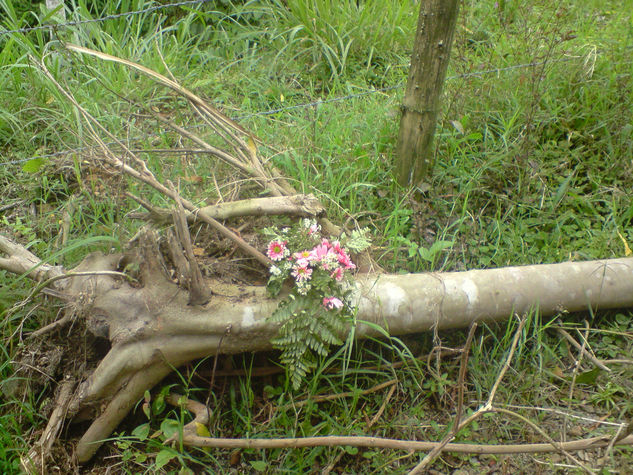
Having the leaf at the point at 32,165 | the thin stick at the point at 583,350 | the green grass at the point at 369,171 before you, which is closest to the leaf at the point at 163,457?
the green grass at the point at 369,171

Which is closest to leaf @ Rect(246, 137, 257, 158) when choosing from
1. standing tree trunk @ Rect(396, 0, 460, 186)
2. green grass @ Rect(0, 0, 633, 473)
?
green grass @ Rect(0, 0, 633, 473)

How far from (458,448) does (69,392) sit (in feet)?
4.92

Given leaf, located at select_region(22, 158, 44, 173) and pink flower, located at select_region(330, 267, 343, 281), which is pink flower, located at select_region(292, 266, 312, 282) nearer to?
pink flower, located at select_region(330, 267, 343, 281)

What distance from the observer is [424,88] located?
2.58 meters

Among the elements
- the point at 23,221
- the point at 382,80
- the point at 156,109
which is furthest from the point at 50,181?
the point at 382,80

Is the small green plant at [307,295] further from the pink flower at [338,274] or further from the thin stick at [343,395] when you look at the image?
the thin stick at [343,395]

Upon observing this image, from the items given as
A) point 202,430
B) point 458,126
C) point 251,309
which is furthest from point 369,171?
point 202,430

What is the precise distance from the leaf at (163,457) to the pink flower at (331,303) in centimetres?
79

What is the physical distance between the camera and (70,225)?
8.91 feet

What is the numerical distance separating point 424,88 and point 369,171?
1.87 feet

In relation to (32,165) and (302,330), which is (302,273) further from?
(32,165)

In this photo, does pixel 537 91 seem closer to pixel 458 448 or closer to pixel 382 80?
pixel 382 80

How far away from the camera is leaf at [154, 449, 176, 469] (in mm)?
1894

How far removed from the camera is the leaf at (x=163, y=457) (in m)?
1.89
